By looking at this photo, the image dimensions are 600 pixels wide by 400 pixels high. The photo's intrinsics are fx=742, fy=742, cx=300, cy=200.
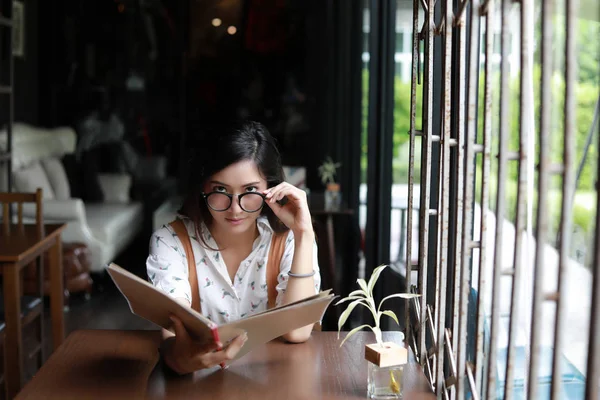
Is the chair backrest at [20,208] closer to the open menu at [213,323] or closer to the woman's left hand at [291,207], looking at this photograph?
the woman's left hand at [291,207]

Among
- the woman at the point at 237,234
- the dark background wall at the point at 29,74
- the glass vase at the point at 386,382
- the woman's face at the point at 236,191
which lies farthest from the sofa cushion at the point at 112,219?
the glass vase at the point at 386,382

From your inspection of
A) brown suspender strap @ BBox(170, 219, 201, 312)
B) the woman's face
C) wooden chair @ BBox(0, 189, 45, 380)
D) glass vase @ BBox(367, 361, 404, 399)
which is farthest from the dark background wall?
glass vase @ BBox(367, 361, 404, 399)

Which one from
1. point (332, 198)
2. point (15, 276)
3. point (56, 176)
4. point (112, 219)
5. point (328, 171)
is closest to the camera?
point (15, 276)

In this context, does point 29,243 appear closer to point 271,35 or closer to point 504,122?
point 504,122

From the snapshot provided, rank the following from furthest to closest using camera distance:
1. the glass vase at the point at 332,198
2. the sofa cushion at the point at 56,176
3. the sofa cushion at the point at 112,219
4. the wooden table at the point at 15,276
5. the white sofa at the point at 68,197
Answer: the sofa cushion at the point at 56,176 → the sofa cushion at the point at 112,219 → the white sofa at the point at 68,197 → the glass vase at the point at 332,198 → the wooden table at the point at 15,276

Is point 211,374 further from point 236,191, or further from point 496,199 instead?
point 496,199

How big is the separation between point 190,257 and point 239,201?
0.23 meters

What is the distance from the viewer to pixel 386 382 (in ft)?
4.26

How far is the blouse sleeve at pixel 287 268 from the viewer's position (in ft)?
5.85

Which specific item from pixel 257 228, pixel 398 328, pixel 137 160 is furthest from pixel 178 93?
pixel 257 228

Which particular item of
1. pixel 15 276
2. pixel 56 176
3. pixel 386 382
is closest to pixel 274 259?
pixel 386 382

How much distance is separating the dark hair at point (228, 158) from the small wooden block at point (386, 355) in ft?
1.99

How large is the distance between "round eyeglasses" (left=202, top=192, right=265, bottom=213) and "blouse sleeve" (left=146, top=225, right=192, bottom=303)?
0.15 meters

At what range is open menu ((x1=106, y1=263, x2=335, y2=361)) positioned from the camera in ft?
4.11
